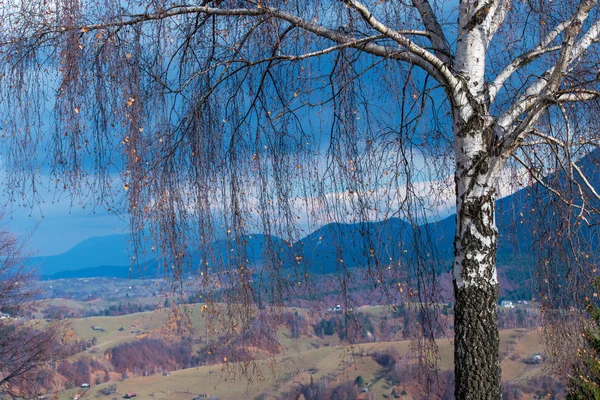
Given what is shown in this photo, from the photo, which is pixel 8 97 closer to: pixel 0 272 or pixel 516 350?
pixel 0 272

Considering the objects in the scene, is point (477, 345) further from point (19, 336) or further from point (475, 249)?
point (19, 336)

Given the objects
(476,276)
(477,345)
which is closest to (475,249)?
(476,276)

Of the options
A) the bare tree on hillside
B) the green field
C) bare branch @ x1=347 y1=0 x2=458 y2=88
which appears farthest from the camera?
the green field

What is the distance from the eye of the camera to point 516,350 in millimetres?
38781

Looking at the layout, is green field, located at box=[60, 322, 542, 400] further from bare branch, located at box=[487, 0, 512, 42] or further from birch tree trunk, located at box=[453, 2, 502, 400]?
bare branch, located at box=[487, 0, 512, 42]

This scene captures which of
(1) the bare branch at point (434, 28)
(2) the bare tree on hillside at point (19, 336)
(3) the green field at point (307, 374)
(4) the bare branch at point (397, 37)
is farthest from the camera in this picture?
(3) the green field at point (307, 374)

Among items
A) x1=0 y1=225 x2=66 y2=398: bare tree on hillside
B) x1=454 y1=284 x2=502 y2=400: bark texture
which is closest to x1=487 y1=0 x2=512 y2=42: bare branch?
x1=454 y1=284 x2=502 y2=400: bark texture

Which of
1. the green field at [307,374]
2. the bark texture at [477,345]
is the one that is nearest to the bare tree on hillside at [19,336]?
the bark texture at [477,345]

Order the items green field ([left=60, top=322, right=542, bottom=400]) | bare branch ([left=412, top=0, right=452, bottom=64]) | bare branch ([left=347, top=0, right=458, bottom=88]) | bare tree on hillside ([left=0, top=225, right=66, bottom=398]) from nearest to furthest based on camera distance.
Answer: bare branch ([left=347, top=0, right=458, bottom=88]) < bare branch ([left=412, top=0, right=452, bottom=64]) < bare tree on hillside ([left=0, top=225, right=66, bottom=398]) < green field ([left=60, top=322, right=542, bottom=400])

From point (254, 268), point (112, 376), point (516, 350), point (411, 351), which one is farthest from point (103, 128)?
point (112, 376)

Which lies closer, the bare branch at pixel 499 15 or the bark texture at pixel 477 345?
the bark texture at pixel 477 345

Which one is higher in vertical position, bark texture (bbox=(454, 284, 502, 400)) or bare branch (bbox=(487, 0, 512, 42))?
bare branch (bbox=(487, 0, 512, 42))

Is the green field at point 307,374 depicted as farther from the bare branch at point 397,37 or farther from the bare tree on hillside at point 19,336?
the bare branch at point 397,37

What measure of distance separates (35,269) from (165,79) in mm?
13648
